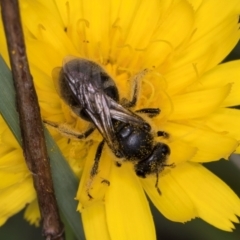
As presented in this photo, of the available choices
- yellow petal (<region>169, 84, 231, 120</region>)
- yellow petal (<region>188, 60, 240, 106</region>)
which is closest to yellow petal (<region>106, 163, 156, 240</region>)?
yellow petal (<region>169, 84, 231, 120</region>)

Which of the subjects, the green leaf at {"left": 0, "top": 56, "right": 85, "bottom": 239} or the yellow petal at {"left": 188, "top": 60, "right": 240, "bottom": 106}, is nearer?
the green leaf at {"left": 0, "top": 56, "right": 85, "bottom": 239}

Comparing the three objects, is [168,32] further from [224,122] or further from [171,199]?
[171,199]

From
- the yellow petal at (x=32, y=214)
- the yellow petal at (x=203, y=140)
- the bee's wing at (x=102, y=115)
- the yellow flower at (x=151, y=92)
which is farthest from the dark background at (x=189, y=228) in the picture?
the bee's wing at (x=102, y=115)

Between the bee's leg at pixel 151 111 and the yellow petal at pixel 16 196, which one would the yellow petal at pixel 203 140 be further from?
the yellow petal at pixel 16 196

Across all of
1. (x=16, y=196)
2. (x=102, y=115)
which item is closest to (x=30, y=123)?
(x=102, y=115)

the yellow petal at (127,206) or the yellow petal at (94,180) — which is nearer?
the yellow petal at (94,180)

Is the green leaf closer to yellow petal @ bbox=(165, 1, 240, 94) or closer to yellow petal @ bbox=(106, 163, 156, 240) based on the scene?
yellow petal @ bbox=(106, 163, 156, 240)

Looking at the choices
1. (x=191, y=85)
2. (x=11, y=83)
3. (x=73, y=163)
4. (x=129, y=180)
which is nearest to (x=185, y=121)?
(x=191, y=85)

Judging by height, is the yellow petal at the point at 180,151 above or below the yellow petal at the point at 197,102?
below
